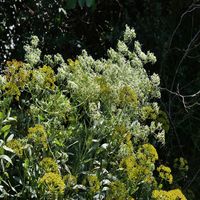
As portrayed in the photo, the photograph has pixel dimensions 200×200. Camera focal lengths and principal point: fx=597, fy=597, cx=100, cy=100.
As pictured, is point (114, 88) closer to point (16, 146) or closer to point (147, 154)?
point (147, 154)

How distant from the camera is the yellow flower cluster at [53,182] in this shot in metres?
2.75

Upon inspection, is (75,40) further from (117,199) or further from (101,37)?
(117,199)

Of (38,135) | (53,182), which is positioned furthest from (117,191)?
(38,135)

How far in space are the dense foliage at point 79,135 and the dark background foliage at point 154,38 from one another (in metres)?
1.29

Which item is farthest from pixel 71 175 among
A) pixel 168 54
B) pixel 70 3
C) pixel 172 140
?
pixel 168 54

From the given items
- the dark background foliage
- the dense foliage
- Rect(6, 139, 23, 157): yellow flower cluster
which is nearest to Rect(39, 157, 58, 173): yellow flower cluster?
the dense foliage

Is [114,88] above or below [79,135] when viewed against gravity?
above

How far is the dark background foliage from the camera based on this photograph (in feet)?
15.3

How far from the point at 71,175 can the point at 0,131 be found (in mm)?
423

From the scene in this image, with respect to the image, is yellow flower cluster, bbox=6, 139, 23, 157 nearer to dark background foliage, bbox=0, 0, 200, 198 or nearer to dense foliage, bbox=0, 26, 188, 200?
dense foliage, bbox=0, 26, 188, 200

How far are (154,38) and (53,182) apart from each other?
2.34m

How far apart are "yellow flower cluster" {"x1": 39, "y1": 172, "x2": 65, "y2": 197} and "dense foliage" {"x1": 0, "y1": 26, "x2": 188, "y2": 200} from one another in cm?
2

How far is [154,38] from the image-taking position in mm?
4879

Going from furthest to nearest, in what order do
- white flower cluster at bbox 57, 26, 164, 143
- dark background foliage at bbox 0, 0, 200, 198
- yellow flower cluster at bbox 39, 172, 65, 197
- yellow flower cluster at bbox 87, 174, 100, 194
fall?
dark background foliage at bbox 0, 0, 200, 198
white flower cluster at bbox 57, 26, 164, 143
yellow flower cluster at bbox 87, 174, 100, 194
yellow flower cluster at bbox 39, 172, 65, 197
